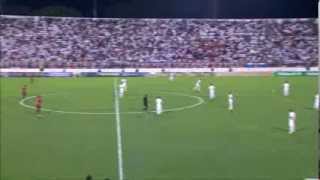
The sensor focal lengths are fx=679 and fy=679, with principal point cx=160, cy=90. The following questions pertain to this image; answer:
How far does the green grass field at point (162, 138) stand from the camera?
18.2 metres

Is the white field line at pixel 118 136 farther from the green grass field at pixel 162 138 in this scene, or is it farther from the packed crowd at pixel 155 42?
the packed crowd at pixel 155 42

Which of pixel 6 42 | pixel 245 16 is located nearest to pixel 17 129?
pixel 6 42

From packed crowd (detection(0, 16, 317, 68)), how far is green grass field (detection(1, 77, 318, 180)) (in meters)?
22.9

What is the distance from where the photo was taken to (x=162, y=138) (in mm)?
23641

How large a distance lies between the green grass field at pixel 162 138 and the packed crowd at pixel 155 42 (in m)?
22.9

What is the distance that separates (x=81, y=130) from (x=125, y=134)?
2.05 m

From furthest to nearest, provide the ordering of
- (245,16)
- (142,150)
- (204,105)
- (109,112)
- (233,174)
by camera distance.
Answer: (245,16) → (204,105) → (109,112) → (142,150) → (233,174)

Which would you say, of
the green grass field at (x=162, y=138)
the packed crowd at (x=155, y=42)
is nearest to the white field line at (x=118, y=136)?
the green grass field at (x=162, y=138)

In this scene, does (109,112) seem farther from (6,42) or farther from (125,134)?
(6,42)

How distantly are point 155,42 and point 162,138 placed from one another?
43.8 meters

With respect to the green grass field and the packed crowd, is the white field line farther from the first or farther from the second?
the packed crowd

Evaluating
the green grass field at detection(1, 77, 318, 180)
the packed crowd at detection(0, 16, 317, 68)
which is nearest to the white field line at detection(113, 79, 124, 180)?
the green grass field at detection(1, 77, 318, 180)

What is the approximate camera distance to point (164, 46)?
66250 millimetres

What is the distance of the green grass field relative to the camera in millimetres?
18250
